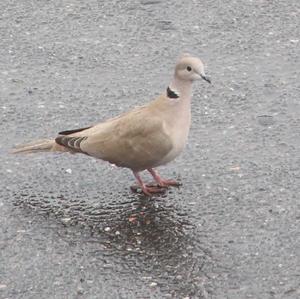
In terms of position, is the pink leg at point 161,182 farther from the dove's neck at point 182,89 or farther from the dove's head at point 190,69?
the dove's head at point 190,69

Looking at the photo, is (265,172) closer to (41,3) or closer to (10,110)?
(10,110)

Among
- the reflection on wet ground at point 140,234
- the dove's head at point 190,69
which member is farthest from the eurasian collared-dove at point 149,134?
the reflection on wet ground at point 140,234

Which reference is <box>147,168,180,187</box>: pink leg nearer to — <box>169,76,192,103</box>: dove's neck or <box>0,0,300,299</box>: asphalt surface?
<box>0,0,300,299</box>: asphalt surface

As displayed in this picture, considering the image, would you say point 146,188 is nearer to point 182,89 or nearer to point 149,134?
point 149,134

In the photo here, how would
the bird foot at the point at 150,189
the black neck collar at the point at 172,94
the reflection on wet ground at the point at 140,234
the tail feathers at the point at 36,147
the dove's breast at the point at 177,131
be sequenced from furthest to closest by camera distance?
the tail feathers at the point at 36,147 → the bird foot at the point at 150,189 → the black neck collar at the point at 172,94 → the dove's breast at the point at 177,131 → the reflection on wet ground at the point at 140,234

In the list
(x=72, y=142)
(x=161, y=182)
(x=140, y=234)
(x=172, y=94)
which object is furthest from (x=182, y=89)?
(x=140, y=234)

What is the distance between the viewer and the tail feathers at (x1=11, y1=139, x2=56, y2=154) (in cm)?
527

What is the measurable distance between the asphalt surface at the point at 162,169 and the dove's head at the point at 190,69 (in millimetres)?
586

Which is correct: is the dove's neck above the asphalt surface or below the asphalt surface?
above

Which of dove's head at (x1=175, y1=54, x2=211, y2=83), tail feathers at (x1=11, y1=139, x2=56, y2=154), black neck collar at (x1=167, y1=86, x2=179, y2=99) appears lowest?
tail feathers at (x1=11, y1=139, x2=56, y2=154)

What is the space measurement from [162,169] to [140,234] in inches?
28.1

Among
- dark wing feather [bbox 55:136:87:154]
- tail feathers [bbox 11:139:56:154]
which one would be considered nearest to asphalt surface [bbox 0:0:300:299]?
tail feathers [bbox 11:139:56:154]

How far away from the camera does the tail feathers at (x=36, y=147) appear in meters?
5.27

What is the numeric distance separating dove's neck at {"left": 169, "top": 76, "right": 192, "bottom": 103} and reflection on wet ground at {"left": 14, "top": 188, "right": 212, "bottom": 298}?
21.0 inches
